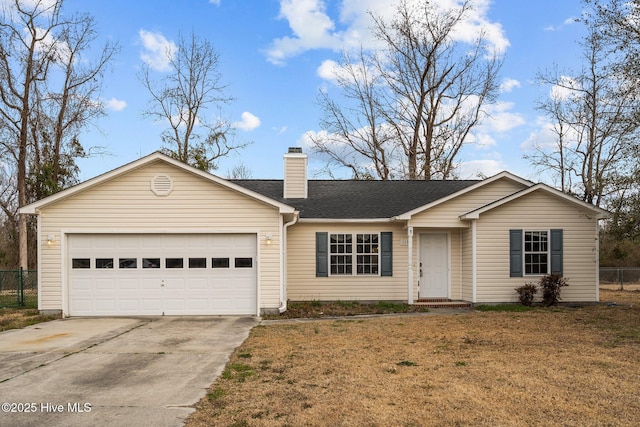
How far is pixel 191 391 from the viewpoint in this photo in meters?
6.22

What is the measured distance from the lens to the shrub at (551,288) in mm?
14414

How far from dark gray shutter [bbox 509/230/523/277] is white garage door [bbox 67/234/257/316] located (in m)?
7.36

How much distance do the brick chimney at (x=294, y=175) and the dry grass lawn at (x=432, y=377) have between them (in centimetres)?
680

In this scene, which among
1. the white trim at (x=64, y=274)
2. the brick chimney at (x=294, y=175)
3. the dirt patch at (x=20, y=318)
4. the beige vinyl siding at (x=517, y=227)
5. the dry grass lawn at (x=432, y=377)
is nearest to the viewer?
the dry grass lawn at (x=432, y=377)

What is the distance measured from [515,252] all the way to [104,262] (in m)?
11.3

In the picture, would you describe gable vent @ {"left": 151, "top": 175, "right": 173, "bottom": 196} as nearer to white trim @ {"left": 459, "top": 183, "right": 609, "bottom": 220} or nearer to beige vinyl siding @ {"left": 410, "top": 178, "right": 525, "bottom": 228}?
beige vinyl siding @ {"left": 410, "top": 178, "right": 525, "bottom": 228}

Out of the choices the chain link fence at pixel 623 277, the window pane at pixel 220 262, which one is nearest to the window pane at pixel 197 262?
the window pane at pixel 220 262

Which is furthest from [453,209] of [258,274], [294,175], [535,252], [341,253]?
[258,274]

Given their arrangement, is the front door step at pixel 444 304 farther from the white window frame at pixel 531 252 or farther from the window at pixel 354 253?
the white window frame at pixel 531 252

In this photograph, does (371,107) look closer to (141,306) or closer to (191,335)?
(141,306)

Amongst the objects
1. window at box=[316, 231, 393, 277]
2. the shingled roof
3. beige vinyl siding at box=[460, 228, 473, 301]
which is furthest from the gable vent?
beige vinyl siding at box=[460, 228, 473, 301]

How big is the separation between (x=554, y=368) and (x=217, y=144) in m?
26.3

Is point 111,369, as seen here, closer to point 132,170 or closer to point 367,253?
point 132,170

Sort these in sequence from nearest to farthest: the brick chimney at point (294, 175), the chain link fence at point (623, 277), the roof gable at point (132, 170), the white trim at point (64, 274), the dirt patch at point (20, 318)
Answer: the dirt patch at point (20, 318), the roof gable at point (132, 170), the white trim at point (64, 274), the brick chimney at point (294, 175), the chain link fence at point (623, 277)
